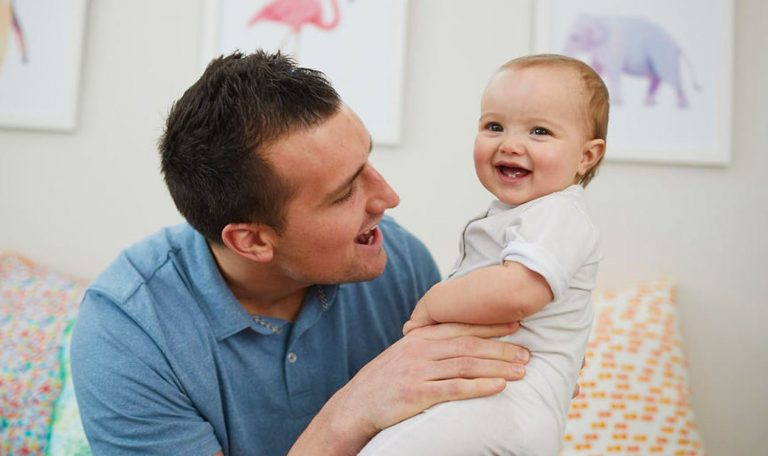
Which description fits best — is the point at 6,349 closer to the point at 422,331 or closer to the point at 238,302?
the point at 238,302

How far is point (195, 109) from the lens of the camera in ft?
4.41

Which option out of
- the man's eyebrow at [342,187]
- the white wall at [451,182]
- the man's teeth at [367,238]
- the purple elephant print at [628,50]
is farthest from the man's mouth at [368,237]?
the purple elephant print at [628,50]

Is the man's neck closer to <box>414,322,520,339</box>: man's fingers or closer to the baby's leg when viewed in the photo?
<box>414,322,520,339</box>: man's fingers

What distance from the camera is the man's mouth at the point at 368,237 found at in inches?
57.7

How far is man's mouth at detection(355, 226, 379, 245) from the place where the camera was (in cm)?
147

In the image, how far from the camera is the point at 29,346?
2.14 meters

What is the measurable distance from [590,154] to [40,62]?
2096 millimetres

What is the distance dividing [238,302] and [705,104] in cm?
188

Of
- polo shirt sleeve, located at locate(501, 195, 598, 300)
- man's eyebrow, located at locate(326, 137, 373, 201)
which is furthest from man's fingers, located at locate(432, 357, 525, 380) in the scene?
man's eyebrow, located at locate(326, 137, 373, 201)

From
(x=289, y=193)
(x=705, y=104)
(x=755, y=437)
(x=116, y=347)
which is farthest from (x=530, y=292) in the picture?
(x=755, y=437)

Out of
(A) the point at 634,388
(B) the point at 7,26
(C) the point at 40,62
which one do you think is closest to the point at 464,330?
(A) the point at 634,388

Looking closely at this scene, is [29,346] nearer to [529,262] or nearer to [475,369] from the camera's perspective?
[475,369]

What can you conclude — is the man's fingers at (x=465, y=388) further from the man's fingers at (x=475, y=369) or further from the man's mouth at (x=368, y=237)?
the man's mouth at (x=368, y=237)

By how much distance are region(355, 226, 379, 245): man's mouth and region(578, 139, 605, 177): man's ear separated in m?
0.46
